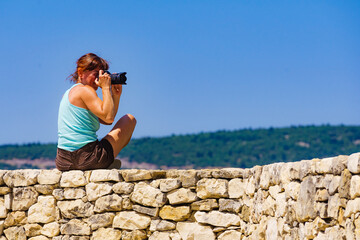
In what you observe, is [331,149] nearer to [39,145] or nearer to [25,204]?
[39,145]

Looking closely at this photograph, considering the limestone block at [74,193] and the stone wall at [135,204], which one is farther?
the limestone block at [74,193]

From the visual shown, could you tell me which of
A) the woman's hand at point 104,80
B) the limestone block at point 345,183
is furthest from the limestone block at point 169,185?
the limestone block at point 345,183

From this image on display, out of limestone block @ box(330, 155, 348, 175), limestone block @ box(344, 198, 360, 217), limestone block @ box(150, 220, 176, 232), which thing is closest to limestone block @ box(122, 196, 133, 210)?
limestone block @ box(150, 220, 176, 232)

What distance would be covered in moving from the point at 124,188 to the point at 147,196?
231 millimetres

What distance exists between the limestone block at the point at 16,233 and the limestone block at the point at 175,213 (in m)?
1.41

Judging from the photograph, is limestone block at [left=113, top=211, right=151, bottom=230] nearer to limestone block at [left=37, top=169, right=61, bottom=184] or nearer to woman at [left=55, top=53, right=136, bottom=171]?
woman at [left=55, top=53, right=136, bottom=171]

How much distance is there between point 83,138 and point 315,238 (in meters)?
2.70

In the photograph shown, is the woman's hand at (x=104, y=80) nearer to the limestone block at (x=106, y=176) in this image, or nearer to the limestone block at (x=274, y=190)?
the limestone block at (x=106, y=176)

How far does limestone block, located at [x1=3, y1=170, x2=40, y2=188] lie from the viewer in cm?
566

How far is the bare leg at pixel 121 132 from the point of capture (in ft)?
18.6

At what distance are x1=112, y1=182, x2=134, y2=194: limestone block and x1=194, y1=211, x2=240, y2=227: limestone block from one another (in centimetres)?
68

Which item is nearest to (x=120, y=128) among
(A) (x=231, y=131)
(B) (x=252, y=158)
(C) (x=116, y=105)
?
(C) (x=116, y=105)

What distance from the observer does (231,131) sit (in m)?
46.5

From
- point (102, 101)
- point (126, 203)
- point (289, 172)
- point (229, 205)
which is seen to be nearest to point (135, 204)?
point (126, 203)
